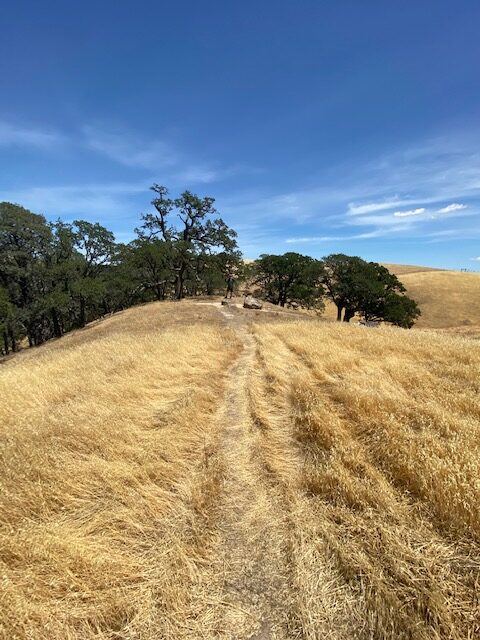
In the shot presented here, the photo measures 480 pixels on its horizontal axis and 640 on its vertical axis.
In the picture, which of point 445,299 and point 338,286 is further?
point 445,299

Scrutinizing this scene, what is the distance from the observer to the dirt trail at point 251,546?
2.55 meters

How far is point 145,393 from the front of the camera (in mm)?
7324

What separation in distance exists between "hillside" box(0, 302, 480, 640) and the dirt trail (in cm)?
2

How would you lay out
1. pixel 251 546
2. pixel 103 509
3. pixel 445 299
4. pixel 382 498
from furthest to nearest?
pixel 445 299 → pixel 103 509 → pixel 382 498 → pixel 251 546

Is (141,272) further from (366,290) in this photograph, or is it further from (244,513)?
(244,513)

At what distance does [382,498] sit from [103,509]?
321cm

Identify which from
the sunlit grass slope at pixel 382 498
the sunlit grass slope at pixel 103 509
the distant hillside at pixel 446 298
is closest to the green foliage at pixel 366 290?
the distant hillside at pixel 446 298

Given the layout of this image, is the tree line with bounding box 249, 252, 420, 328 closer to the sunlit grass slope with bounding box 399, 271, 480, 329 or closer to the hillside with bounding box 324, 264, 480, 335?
the hillside with bounding box 324, 264, 480, 335

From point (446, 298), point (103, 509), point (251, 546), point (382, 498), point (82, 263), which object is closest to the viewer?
point (251, 546)

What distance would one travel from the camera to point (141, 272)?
136 feet

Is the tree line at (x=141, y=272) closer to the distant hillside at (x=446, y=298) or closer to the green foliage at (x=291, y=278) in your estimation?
the green foliage at (x=291, y=278)

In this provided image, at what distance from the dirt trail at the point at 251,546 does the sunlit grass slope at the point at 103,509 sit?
0.92 feet

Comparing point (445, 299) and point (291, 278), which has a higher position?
point (291, 278)

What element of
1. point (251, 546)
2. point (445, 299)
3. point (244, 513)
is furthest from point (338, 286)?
point (251, 546)
